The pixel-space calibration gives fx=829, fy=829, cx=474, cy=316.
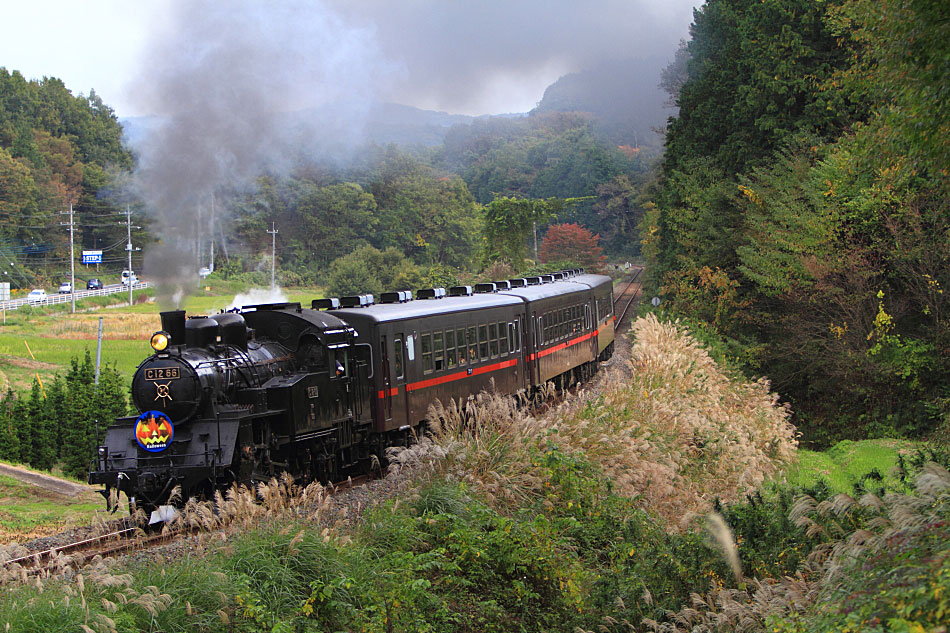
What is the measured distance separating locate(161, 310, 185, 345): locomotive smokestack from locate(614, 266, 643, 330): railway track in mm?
33867

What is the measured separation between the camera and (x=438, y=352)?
15.3 meters

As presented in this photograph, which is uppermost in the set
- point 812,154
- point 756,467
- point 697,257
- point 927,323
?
point 812,154

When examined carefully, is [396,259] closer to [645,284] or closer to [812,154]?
[645,284]

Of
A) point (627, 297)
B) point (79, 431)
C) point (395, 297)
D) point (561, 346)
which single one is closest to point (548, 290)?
point (561, 346)

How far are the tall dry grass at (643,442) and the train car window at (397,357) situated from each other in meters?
A: 1.77

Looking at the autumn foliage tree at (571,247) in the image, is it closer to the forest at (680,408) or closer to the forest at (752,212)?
the forest at (752,212)

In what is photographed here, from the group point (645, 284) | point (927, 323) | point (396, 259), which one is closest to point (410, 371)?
point (927, 323)

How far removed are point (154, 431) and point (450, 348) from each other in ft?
20.8

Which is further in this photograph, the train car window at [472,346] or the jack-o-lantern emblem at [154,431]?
the train car window at [472,346]

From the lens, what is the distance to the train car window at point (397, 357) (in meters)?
14.1

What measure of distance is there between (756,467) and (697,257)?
19726 mm

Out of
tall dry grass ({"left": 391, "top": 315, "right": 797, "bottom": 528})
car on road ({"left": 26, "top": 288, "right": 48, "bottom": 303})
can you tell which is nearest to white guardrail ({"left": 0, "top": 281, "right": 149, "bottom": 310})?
car on road ({"left": 26, "top": 288, "right": 48, "bottom": 303})

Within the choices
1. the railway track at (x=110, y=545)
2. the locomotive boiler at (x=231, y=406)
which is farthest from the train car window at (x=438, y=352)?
the railway track at (x=110, y=545)

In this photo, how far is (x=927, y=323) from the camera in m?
21.3
